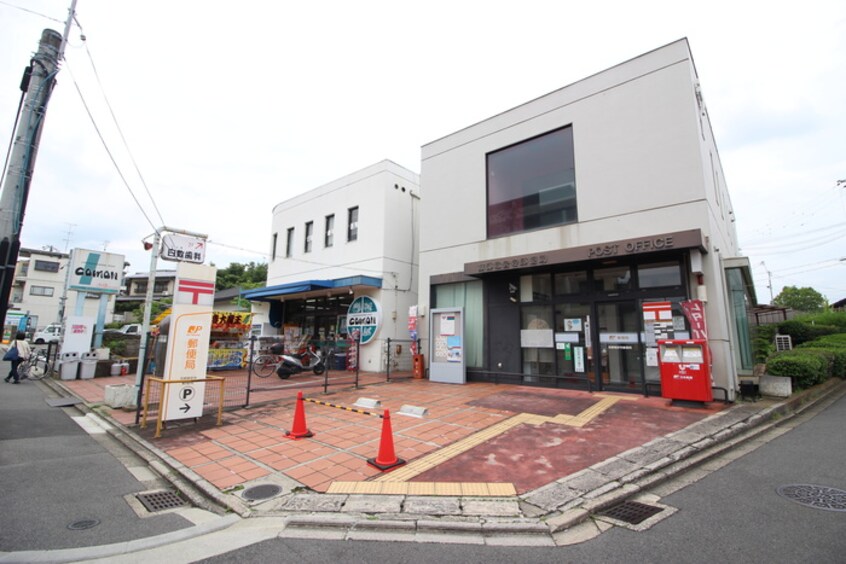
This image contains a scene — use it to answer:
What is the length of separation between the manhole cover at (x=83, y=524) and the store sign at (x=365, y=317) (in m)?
11.0

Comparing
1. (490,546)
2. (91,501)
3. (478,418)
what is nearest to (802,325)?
(478,418)

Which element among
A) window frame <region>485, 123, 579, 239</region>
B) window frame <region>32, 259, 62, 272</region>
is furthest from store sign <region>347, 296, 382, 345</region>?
window frame <region>32, 259, 62, 272</region>

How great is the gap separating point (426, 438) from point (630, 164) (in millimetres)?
8036

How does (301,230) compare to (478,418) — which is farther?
(301,230)

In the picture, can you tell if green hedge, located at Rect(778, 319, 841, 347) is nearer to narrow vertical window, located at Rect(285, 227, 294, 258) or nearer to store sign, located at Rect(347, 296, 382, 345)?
store sign, located at Rect(347, 296, 382, 345)

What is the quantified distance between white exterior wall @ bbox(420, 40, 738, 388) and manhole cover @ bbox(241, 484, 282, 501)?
8.51 m

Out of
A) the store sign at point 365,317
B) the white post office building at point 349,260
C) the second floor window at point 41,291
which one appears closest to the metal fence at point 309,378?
the white post office building at point 349,260

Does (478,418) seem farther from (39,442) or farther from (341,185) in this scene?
(341,185)

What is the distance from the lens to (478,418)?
688 centimetres

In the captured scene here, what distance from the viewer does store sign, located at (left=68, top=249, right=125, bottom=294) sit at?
45.0 feet

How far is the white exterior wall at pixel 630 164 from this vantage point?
8375mm

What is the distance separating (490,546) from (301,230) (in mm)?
17666

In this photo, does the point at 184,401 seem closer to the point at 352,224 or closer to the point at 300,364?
the point at 300,364

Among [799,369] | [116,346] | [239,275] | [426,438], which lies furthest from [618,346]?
[239,275]
